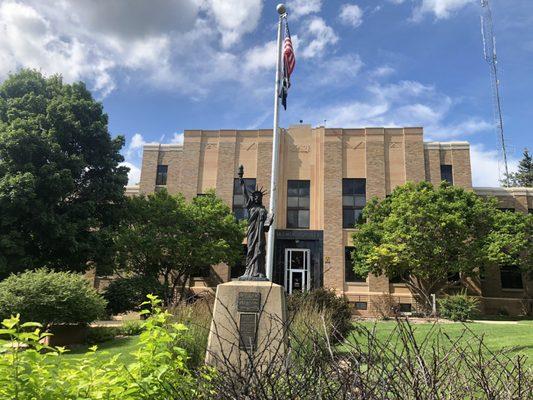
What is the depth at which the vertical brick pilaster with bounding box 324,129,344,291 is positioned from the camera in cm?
3050

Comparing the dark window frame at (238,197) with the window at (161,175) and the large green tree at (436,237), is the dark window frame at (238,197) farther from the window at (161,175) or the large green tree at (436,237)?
the large green tree at (436,237)

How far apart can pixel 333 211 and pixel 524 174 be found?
44.2 m

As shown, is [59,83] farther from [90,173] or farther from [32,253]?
[32,253]

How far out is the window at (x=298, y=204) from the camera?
106ft

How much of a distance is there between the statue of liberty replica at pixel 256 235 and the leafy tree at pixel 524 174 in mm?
61004

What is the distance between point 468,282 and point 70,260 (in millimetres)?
25017

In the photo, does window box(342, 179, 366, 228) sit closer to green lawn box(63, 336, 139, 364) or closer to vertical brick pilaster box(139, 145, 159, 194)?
vertical brick pilaster box(139, 145, 159, 194)

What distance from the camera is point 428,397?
8.08 ft

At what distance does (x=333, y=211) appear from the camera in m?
31.7

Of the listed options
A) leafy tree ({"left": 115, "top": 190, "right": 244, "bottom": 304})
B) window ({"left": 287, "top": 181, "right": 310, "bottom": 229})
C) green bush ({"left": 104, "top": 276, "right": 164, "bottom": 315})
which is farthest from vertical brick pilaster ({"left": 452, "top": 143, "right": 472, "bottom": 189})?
green bush ({"left": 104, "top": 276, "right": 164, "bottom": 315})

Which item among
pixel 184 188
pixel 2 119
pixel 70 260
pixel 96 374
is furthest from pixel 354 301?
pixel 96 374

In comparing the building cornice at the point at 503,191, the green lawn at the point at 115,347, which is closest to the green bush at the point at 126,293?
the green lawn at the point at 115,347

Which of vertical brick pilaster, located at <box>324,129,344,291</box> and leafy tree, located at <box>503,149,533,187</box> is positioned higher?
leafy tree, located at <box>503,149,533,187</box>

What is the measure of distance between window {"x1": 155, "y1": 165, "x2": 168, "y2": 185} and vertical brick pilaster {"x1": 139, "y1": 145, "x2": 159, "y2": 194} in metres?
0.31
